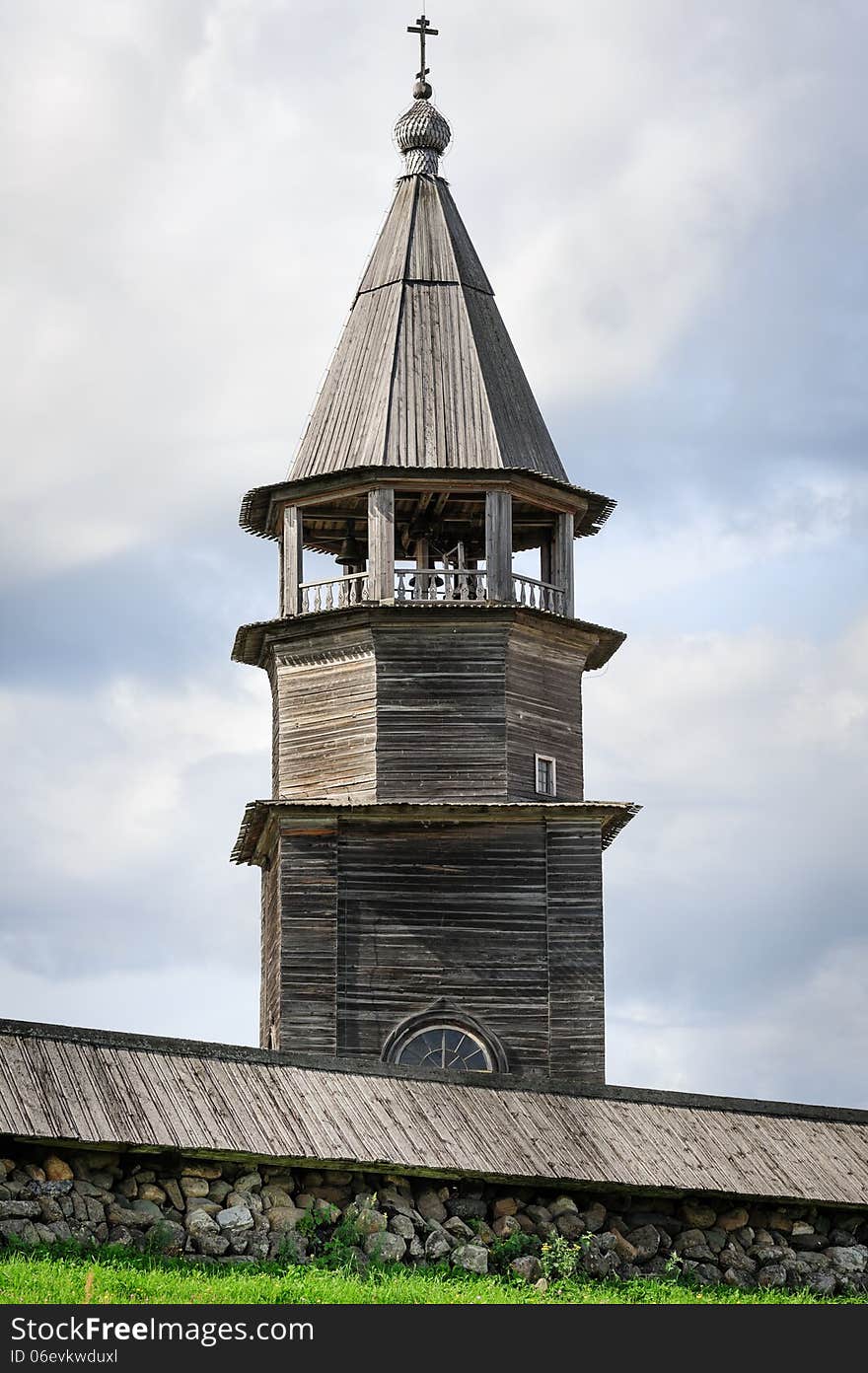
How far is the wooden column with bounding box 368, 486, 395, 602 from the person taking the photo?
35.3 m

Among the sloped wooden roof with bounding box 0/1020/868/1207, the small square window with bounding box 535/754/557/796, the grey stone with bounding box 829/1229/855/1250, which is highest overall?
the small square window with bounding box 535/754/557/796

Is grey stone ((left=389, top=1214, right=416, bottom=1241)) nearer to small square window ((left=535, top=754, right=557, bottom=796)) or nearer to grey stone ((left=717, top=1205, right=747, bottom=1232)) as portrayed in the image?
grey stone ((left=717, top=1205, right=747, bottom=1232))

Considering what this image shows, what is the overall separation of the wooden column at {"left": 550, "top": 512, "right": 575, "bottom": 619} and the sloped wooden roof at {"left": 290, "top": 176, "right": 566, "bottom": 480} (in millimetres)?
724

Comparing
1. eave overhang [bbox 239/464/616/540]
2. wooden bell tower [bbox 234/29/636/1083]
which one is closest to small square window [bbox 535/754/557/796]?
wooden bell tower [bbox 234/29/636/1083]

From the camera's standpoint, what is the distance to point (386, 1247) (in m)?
25.7

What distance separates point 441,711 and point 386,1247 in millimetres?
10982

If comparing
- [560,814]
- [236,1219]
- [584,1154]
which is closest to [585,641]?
[560,814]

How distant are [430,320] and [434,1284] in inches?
685

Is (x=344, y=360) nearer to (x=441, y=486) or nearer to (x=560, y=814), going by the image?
(x=441, y=486)

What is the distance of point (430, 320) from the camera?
3756 cm

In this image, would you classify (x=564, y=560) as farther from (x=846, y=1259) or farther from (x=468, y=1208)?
(x=468, y=1208)

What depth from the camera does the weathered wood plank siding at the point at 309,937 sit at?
33312 mm

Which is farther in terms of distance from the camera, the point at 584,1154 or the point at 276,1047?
the point at 276,1047

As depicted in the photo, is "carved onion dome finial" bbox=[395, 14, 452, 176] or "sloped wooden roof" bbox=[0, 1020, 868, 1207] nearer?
"sloped wooden roof" bbox=[0, 1020, 868, 1207]
